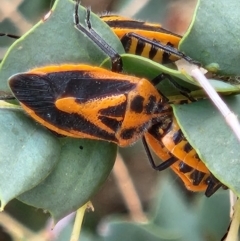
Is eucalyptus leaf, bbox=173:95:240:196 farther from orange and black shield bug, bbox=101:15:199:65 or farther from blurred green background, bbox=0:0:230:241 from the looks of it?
blurred green background, bbox=0:0:230:241

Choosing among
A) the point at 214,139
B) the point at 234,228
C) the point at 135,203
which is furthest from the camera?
the point at 135,203

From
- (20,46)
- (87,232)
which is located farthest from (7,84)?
(87,232)

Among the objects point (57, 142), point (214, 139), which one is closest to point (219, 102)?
point (214, 139)

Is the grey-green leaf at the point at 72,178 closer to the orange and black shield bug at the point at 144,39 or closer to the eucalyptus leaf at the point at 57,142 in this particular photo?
the eucalyptus leaf at the point at 57,142

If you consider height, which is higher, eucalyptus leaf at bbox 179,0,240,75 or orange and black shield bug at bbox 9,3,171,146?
eucalyptus leaf at bbox 179,0,240,75

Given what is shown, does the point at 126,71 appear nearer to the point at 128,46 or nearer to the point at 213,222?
the point at 128,46

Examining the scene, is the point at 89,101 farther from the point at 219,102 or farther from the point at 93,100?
the point at 219,102

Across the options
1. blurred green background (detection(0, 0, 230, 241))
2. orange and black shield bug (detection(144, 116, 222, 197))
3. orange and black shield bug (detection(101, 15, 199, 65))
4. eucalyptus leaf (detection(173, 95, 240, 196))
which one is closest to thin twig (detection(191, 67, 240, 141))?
eucalyptus leaf (detection(173, 95, 240, 196))

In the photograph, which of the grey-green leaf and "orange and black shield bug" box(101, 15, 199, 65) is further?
"orange and black shield bug" box(101, 15, 199, 65)
